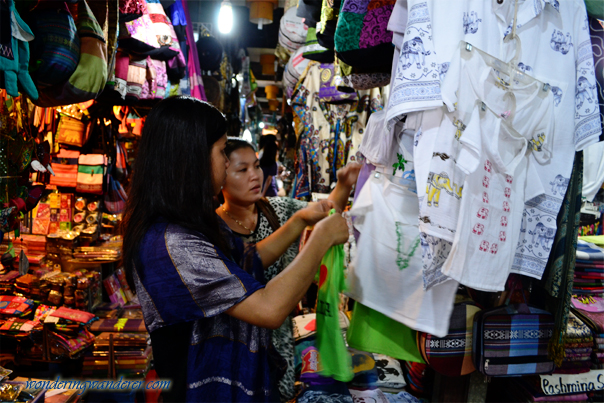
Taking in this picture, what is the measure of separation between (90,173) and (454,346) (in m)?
3.03

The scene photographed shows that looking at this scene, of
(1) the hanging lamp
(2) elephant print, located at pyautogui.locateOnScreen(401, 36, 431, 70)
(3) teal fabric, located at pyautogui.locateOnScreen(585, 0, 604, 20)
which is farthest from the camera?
(1) the hanging lamp

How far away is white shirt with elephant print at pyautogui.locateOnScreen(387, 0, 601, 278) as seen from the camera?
1.34 m

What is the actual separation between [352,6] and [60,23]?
108 cm

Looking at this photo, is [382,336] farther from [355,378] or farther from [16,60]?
[16,60]

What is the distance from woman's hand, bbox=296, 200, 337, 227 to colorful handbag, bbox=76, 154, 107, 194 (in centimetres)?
227

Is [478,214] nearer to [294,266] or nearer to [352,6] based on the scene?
[294,266]

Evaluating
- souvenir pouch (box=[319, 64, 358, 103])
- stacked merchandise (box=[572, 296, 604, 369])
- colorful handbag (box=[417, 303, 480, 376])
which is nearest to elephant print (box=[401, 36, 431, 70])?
colorful handbag (box=[417, 303, 480, 376])

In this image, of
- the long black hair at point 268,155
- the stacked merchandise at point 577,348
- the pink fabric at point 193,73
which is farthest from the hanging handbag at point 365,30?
the long black hair at point 268,155

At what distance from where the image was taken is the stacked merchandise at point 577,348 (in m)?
1.89

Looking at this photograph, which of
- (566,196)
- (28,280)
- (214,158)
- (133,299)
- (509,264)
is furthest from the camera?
(133,299)

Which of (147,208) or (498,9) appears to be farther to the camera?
(498,9)

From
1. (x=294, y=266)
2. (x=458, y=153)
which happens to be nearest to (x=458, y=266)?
(x=458, y=153)

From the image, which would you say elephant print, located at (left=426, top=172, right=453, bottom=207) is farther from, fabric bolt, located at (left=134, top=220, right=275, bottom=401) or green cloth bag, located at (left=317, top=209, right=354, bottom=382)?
fabric bolt, located at (left=134, top=220, right=275, bottom=401)

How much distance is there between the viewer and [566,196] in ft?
5.33
